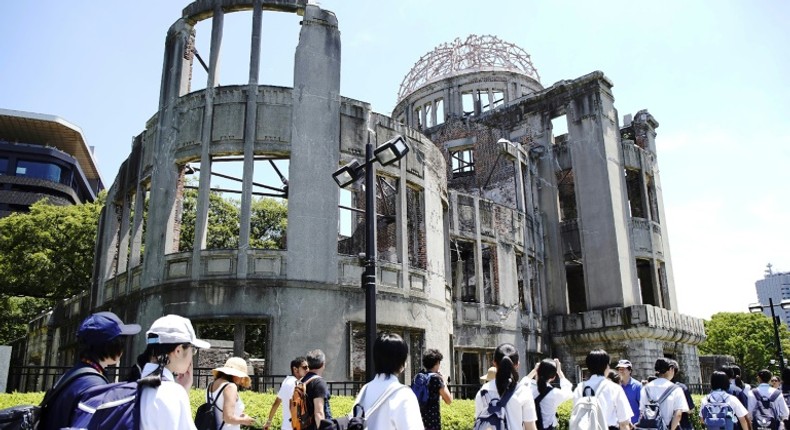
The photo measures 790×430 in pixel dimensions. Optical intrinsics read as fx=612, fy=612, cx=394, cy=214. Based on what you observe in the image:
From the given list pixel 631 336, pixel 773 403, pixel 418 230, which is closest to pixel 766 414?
pixel 773 403

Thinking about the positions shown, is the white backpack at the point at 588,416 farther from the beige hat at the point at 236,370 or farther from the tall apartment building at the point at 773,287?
the tall apartment building at the point at 773,287

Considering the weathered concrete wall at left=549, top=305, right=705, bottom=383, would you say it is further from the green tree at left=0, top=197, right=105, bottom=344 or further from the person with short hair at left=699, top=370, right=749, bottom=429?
the green tree at left=0, top=197, right=105, bottom=344

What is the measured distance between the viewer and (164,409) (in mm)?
2777

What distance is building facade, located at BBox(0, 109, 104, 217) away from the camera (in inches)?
2416

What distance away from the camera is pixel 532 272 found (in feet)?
90.8

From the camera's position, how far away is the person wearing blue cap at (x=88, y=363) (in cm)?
284

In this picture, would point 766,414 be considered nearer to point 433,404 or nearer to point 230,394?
point 433,404

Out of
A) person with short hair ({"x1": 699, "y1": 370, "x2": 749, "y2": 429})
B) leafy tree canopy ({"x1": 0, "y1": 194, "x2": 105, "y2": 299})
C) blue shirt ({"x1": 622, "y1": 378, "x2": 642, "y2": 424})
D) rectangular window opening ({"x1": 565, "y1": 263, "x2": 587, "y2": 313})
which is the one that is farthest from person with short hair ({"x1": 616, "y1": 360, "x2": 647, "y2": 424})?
leafy tree canopy ({"x1": 0, "y1": 194, "x2": 105, "y2": 299})

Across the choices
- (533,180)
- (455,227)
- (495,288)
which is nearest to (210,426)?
(455,227)

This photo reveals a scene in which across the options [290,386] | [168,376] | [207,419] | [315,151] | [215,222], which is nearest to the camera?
[168,376]

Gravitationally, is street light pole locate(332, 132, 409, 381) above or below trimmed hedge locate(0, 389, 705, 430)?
above

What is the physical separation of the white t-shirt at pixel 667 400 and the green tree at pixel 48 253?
26.6m

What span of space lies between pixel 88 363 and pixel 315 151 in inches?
506

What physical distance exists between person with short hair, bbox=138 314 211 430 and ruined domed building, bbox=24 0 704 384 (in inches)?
435
